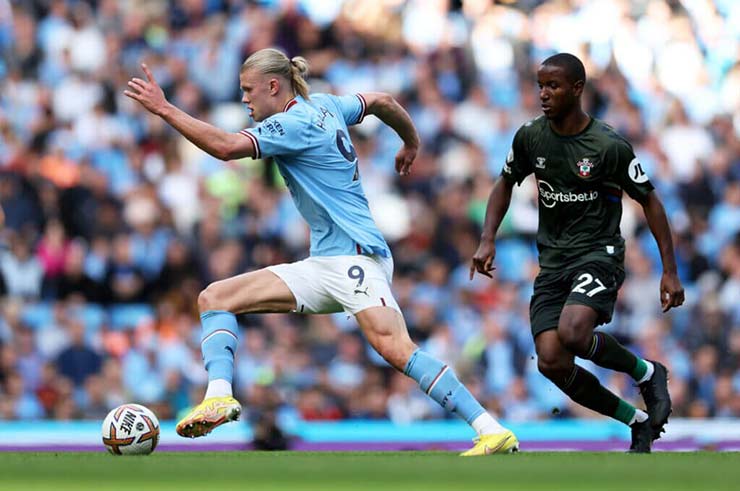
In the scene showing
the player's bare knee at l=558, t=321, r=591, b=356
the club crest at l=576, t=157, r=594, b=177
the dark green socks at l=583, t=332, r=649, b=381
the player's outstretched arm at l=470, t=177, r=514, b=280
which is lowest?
the dark green socks at l=583, t=332, r=649, b=381

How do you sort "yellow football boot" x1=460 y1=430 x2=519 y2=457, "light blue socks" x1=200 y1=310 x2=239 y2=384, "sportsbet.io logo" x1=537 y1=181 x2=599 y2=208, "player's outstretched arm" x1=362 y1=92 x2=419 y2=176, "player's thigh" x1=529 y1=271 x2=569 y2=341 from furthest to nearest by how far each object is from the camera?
"player's outstretched arm" x1=362 y1=92 x2=419 y2=176, "player's thigh" x1=529 y1=271 x2=569 y2=341, "sportsbet.io logo" x1=537 y1=181 x2=599 y2=208, "light blue socks" x1=200 y1=310 x2=239 y2=384, "yellow football boot" x1=460 y1=430 x2=519 y2=457

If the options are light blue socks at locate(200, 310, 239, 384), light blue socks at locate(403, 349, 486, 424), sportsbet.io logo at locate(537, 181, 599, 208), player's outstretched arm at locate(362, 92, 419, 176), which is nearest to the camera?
light blue socks at locate(403, 349, 486, 424)

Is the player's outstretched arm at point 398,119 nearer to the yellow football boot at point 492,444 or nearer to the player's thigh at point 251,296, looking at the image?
the player's thigh at point 251,296

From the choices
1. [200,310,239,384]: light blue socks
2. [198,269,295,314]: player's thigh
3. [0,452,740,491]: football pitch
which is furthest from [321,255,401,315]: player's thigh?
[0,452,740,491]: football pitch

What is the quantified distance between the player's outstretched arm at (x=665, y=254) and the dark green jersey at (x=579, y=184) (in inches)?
5.0

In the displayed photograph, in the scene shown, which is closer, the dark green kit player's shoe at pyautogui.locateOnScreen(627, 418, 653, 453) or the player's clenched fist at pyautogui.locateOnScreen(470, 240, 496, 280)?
the player's clenched fist at pyautogui.locateOnScreen(470, 240, 496, 280)

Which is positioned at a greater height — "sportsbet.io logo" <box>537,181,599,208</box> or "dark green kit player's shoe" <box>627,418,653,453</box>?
"sportsbet.io logo" <box>537,181,599,208</box>

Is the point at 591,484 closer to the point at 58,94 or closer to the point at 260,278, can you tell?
the point at 260,278

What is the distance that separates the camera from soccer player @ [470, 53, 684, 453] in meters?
8.91

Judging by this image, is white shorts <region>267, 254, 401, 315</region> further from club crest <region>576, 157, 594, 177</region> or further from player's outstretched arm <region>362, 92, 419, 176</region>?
club crest <region>576, 157, 594, 177</region>

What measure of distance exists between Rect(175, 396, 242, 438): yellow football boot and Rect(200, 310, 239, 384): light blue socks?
34 cm

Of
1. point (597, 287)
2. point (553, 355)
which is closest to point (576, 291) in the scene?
point (597, 287)

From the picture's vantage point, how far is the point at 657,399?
30.4 ft

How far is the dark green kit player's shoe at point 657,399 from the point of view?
921 cm
